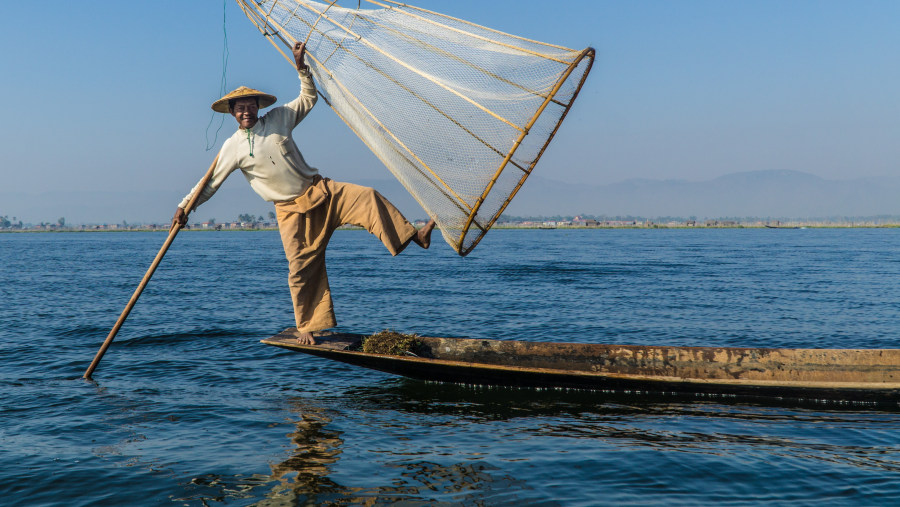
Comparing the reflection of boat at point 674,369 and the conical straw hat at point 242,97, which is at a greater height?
the conical straw hat at point 242,97

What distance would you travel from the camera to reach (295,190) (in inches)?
287

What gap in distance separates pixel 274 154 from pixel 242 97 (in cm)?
66

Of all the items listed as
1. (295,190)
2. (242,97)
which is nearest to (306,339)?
(295,190)

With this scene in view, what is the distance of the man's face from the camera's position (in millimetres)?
6949

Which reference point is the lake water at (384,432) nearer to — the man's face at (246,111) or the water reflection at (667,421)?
the water reflection at (667,421)

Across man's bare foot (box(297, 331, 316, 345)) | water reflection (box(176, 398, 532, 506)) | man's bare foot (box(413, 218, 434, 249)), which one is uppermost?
man's bare foot (box(413, 218, 434, 249))

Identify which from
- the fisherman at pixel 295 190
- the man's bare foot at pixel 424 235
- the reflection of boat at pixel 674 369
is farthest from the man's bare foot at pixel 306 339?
the man's bare foot at pixel 424 235

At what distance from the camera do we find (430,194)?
6.62 m

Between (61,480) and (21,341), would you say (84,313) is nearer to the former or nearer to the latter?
(21,341)

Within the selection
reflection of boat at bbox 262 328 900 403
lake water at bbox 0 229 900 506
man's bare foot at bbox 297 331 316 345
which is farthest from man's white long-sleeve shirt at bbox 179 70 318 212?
lake water at bbox 0 229 900 506

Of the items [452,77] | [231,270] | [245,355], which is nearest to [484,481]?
[452,77]

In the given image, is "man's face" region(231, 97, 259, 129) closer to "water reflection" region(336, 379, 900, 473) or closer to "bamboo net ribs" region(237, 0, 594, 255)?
"bamboo net ribs" region(237, 0, 594, 255)

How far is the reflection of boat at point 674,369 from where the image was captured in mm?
7766

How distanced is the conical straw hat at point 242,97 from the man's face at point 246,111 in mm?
78
